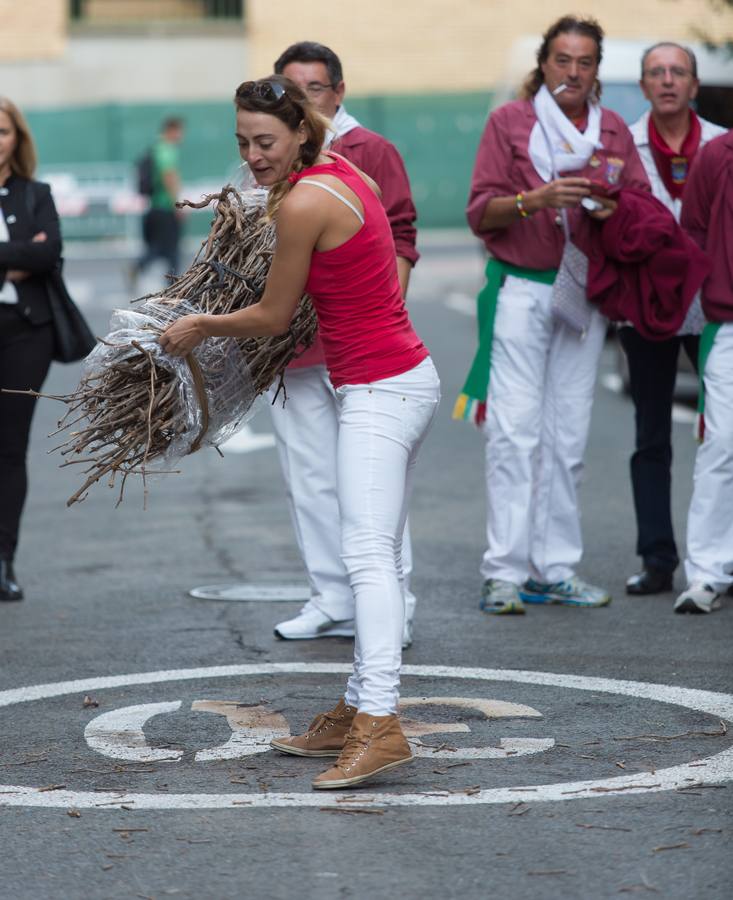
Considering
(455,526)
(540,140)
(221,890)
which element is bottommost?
(455,526)

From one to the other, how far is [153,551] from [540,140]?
285 centimetres

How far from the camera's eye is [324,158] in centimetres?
521

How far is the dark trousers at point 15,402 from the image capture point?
7.80m

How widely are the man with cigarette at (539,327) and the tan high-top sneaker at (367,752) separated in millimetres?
2358

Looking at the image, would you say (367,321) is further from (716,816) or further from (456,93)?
(456,93)

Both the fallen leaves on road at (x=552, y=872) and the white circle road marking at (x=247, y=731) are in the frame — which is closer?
the fallen leaves on road at (x=552, y=872)

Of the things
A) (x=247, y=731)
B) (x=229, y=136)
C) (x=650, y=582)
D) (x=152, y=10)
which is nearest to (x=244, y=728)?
(x=247, y=731)

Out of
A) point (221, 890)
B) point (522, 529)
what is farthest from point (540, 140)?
point (221, 890)

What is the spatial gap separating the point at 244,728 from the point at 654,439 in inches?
118

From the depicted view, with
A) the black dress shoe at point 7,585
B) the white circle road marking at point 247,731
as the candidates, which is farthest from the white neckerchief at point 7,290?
the white circle road marking at point 247,731

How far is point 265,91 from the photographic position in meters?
5.05

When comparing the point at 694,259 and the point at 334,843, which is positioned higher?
the point at 694,259

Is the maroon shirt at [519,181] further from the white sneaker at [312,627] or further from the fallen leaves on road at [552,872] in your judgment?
the fallen leaves on road at [552,872]

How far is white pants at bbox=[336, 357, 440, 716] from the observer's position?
5129 mm
